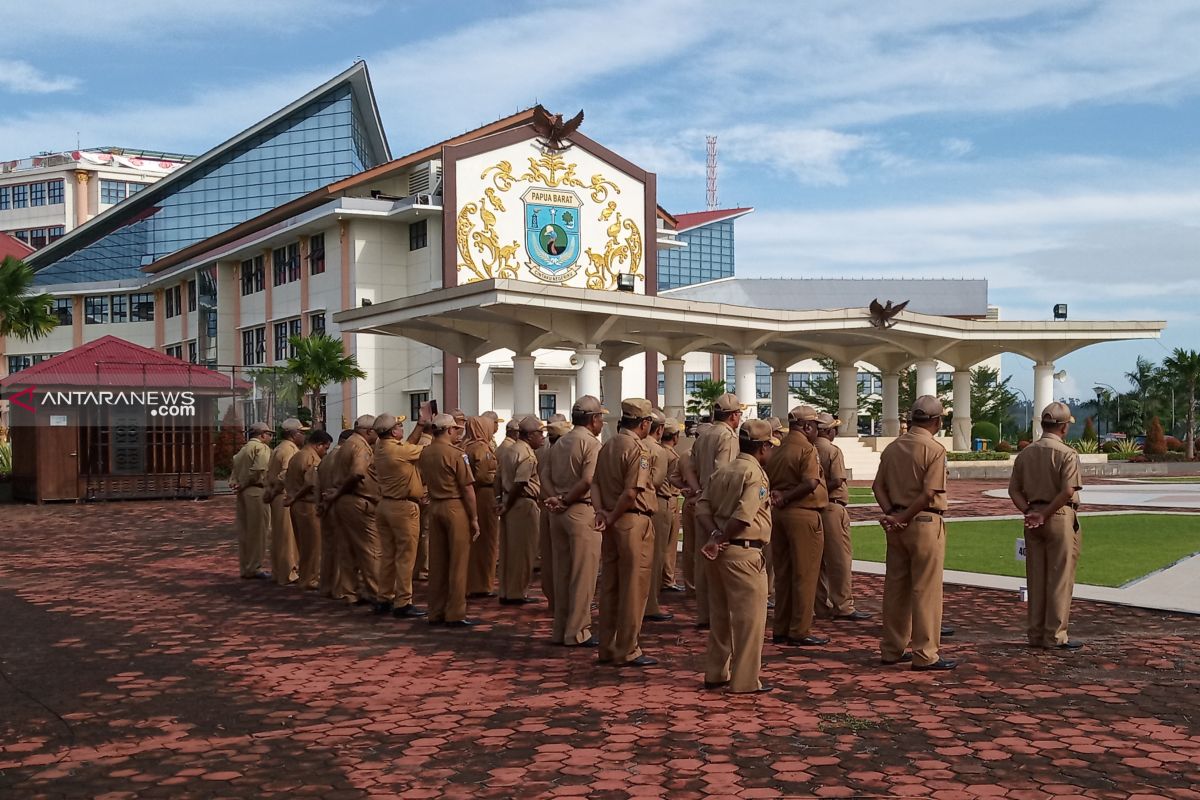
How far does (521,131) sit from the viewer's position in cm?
3788

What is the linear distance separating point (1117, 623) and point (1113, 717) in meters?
3.45

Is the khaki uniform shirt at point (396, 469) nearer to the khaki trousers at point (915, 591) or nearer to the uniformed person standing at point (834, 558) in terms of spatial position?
the uniformed person standing at point (834, 558)

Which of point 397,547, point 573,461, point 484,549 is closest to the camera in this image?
point 573,461

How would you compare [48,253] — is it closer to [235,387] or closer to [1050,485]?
[235,387]

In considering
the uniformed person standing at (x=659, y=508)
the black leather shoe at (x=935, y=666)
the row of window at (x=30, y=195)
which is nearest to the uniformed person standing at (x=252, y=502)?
the uniformed person standing at (x=659, y=508)

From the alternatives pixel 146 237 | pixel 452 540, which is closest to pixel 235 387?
pixel 452 540

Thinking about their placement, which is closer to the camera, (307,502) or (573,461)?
(573,461)

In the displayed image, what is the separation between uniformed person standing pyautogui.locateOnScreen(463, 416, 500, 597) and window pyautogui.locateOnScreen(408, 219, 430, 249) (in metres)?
30.8

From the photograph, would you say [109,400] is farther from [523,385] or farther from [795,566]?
[795,566]

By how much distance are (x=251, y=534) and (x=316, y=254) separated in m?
33.2

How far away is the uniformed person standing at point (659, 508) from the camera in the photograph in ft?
36.0

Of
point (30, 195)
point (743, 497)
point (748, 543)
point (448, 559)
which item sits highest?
point (30, 195)

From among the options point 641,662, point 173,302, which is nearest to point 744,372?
point 641,662

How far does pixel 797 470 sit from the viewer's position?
9867 millimetres
